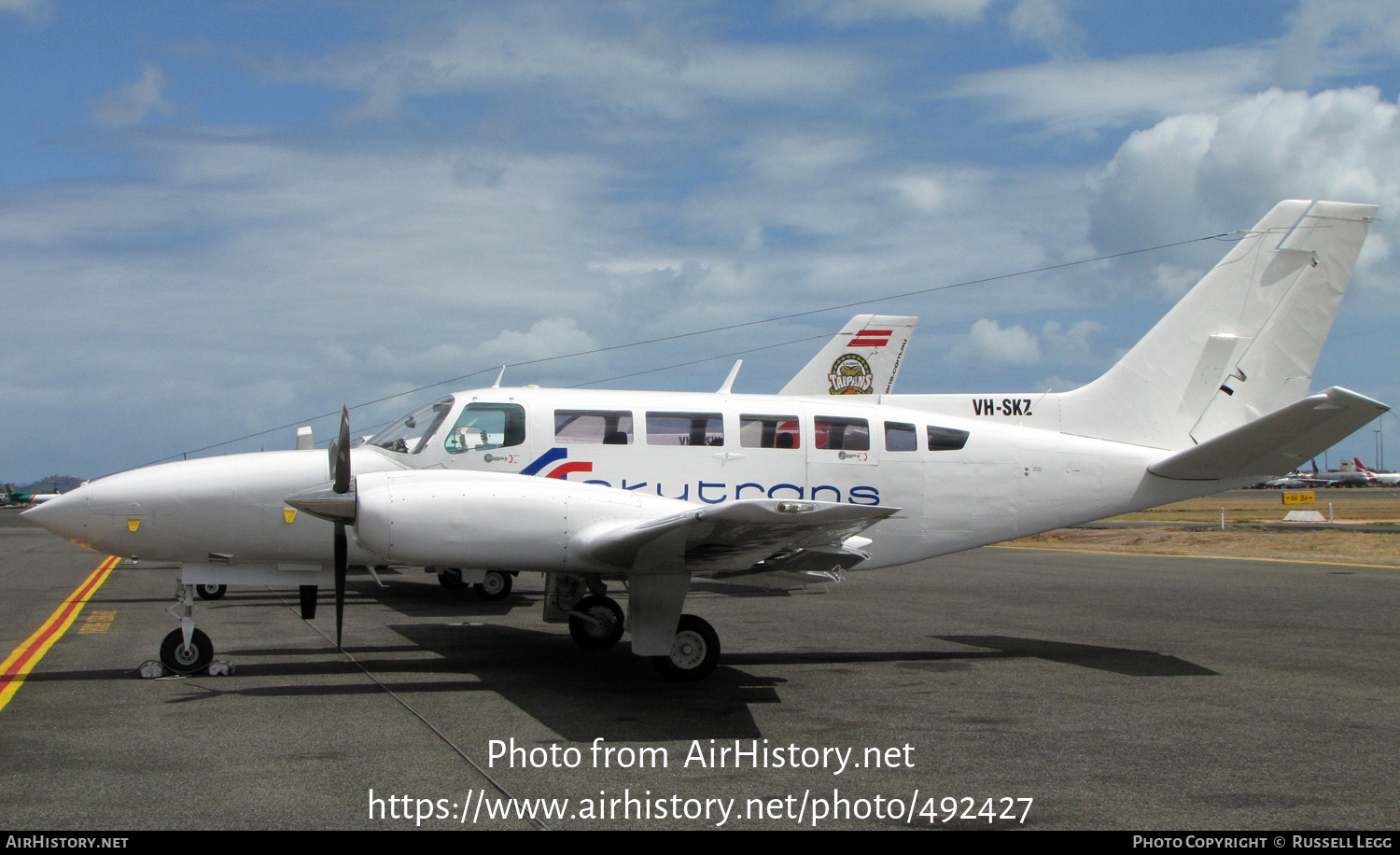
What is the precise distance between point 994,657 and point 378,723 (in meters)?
6.83

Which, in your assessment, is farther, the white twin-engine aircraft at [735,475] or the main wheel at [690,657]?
the main wheel at [690,657]

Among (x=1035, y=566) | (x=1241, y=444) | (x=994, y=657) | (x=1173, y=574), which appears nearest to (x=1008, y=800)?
(x=994, y=657)

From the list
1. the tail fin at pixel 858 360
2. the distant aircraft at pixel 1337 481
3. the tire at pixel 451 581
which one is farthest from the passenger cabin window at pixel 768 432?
the distant aircraft at pixel 1337 481

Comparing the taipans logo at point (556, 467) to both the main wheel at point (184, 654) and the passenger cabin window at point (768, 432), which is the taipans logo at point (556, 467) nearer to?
the passenger cabin window at point (768, 432)

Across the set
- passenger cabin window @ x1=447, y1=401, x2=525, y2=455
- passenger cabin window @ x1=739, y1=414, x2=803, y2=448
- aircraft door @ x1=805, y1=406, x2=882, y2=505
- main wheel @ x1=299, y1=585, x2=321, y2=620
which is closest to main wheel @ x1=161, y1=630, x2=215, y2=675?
main wheel @ x1=299, y1=585, x2=321, y2=620

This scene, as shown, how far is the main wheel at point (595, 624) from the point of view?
1220cm

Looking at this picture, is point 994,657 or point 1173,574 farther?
point 1173,574

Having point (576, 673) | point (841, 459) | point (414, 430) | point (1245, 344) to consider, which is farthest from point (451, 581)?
point (1245, 344)

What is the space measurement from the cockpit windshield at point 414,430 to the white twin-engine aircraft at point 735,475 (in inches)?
1.2

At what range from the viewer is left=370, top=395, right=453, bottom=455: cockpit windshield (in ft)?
37.5

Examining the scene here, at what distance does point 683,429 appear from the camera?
1170 centimetres

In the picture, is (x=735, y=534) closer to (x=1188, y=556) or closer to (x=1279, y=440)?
(x=1279, y=440)

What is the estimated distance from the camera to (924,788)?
6.50 m

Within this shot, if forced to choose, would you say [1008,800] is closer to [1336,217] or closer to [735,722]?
[735,722]
